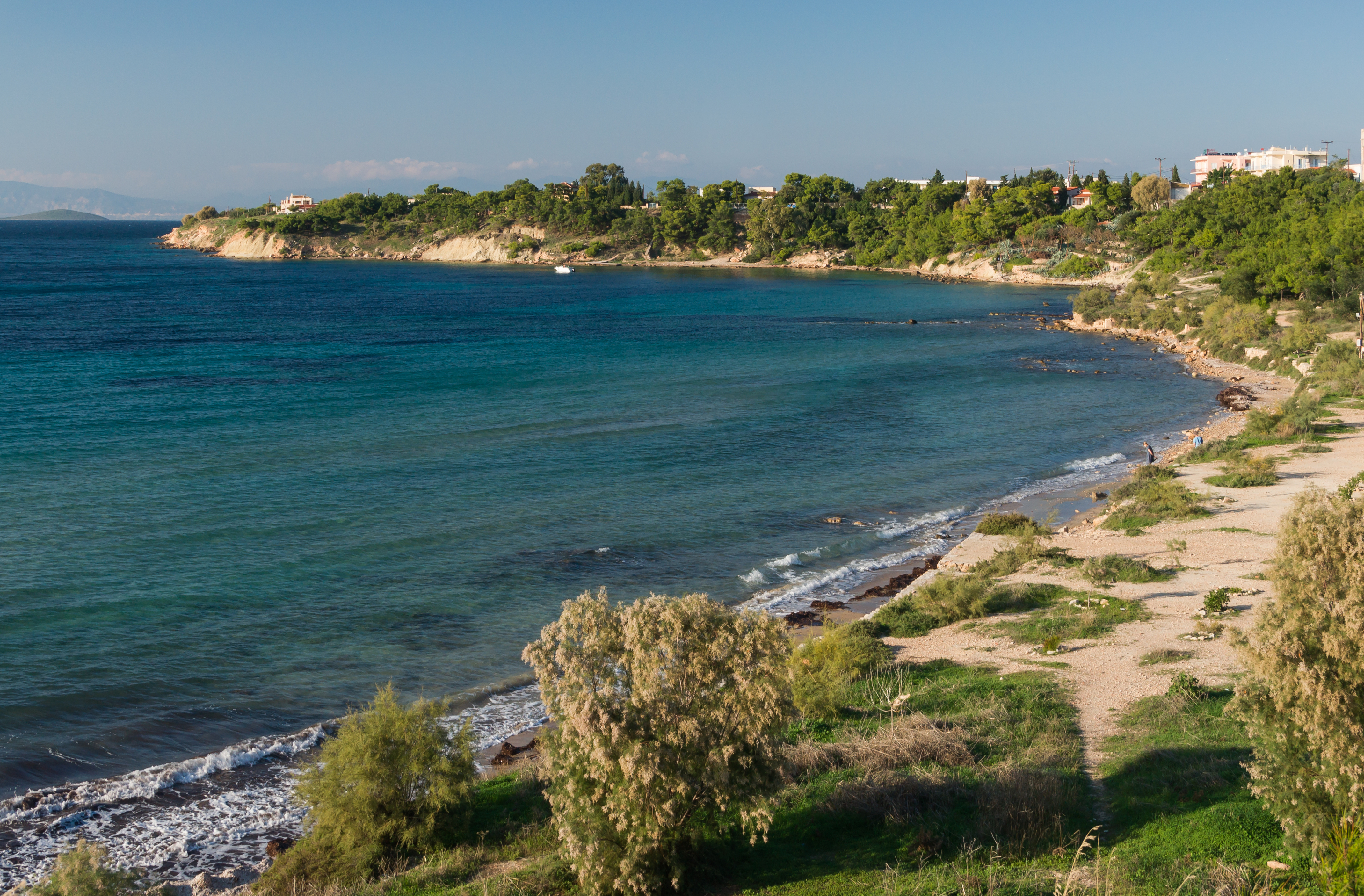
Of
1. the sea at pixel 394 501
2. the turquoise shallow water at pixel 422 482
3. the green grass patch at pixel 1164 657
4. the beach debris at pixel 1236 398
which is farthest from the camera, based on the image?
the beach debris at pixel 1236 398

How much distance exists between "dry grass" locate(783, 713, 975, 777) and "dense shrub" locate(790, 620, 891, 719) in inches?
70.3

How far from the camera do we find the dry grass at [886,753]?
14.1 metres

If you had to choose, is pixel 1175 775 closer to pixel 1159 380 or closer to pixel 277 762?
pixel 277 762

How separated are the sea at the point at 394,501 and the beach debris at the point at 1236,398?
125 centimetres

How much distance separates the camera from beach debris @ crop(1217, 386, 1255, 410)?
155 feet

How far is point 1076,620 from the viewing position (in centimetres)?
2083

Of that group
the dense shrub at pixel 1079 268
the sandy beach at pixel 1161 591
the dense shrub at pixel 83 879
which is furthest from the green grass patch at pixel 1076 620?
the dense shrub at pixel 1079 268

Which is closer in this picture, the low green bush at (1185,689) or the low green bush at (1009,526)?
the low green bush at (1185,689)

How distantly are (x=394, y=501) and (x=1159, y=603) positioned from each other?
2263 cm

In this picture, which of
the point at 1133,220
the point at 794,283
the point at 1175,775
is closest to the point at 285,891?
the point at 1175,775

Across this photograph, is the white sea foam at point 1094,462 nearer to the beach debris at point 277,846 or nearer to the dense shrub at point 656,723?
the dense shrub at point 656,723

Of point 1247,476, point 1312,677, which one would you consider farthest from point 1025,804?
point 1247,476

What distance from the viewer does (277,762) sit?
17281 mm

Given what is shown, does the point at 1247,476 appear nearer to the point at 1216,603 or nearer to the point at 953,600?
the point at 1216,603
